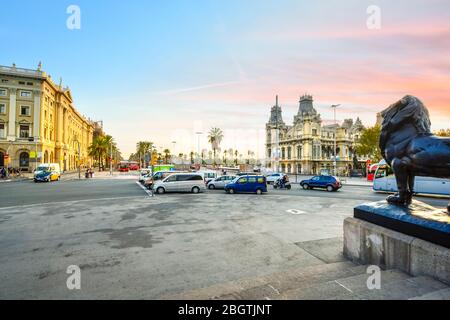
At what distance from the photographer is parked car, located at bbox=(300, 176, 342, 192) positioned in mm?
24130

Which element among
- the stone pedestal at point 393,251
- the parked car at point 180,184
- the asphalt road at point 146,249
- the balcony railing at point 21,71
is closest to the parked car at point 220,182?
the parked car at point 180,184

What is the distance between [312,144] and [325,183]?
60324mm

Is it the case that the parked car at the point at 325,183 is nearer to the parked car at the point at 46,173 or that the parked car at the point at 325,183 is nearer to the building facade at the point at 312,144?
the parked car at the point at 46,173

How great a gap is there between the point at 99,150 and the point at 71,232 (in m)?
80.4

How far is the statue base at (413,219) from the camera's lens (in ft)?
11.6

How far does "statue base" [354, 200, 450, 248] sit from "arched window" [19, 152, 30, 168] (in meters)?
63.2

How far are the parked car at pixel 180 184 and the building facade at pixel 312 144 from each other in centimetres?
5873

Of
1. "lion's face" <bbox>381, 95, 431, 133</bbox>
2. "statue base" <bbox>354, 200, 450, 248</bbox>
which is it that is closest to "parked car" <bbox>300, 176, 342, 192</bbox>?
"statue base" <bbox>354, 200, 450, 248</bbox>

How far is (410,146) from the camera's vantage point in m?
4.45

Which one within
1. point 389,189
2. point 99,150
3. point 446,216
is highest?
point 99,150

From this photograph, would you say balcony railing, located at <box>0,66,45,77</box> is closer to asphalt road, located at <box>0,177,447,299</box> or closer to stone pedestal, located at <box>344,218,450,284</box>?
asphalt road, located at <box>0,177,447,299</box>
